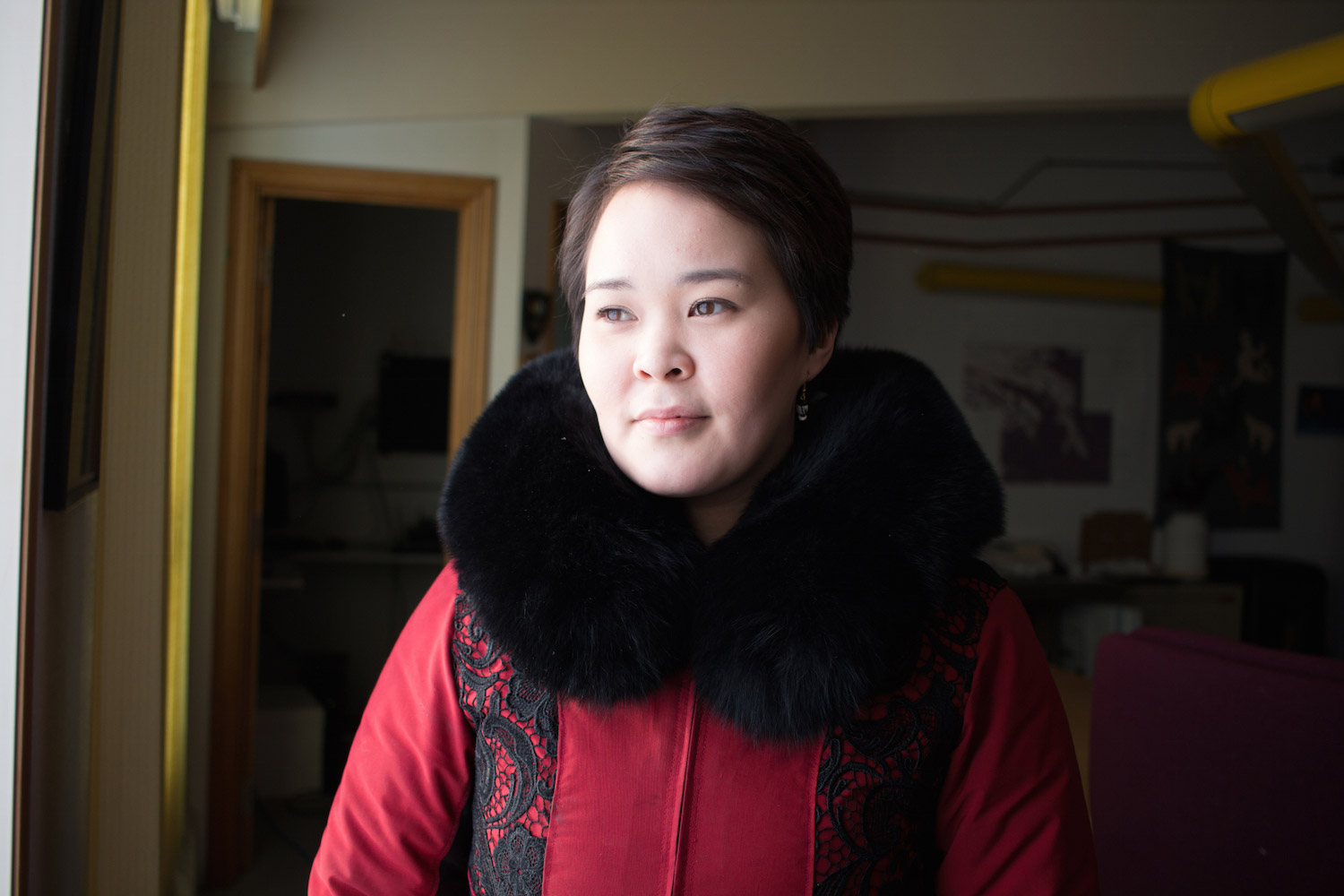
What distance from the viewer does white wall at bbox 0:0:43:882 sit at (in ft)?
3.77

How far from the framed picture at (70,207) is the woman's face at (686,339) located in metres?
0.77

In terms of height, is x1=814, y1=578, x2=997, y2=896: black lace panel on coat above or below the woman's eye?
below

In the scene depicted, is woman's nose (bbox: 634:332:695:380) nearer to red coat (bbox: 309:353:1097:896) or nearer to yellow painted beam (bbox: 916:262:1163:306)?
red coat (bbox: 309:353:1097:896)

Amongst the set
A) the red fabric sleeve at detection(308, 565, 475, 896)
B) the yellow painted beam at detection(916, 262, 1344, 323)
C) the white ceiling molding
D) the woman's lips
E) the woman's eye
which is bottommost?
the red fabric sleeve at detection(308, 565, 475, 896)

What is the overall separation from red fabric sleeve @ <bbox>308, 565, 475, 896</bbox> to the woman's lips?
0.31m

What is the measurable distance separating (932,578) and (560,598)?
368 millimetres

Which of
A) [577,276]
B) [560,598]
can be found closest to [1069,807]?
[560,598]

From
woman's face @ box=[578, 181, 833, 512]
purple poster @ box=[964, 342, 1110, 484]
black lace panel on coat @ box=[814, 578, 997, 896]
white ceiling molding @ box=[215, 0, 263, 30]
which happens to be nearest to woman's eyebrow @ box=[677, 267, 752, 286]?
woman's face @ box=[578, 181, 833, 512]

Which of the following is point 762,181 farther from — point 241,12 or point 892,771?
point 241,12

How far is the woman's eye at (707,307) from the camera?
908mm

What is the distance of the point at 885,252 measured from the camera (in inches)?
205

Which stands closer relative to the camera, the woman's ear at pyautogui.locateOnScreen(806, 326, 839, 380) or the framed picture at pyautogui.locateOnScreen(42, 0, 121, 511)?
the woman's ear at pyautogui.locateOnScreen(806, 326, 839, 380)

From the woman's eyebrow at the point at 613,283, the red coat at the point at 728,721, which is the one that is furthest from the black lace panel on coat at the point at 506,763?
→ the woman's eyebrow at the point at 613,283

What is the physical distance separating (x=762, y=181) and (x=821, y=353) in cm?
20
